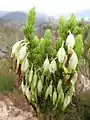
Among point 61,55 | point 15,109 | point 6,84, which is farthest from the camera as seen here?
point 6,84

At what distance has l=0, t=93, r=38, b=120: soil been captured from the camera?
13016 mm

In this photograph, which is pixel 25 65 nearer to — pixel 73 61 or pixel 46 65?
pixel 46 65

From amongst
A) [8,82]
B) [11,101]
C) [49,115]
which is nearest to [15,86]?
[8,82]

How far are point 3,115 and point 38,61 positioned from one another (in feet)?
19.8

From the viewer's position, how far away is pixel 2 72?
58.4ft

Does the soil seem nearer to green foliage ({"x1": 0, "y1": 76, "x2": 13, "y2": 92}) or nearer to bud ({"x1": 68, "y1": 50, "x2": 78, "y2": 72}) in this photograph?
green foliage ({"x1": 0, "y1": 76, "x2": 13, "y2": 92})

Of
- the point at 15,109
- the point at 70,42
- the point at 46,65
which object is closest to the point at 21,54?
the point at 46,65

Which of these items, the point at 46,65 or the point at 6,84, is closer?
the point at 46,65

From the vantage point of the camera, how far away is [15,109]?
532 inches

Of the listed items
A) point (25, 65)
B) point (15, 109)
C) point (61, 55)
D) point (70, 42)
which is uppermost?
point (70, 42)

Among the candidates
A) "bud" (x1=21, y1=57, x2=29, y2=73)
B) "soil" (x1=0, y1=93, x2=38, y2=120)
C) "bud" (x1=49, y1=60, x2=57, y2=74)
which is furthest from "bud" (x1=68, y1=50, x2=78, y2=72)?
"soil" (x1=0, y1=93, x2=38, y2=120)

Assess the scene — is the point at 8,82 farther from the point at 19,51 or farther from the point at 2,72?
the point at 19,51

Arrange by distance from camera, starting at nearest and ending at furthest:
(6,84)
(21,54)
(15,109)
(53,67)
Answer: (53,67), (21,54), (15,109), (6,84)

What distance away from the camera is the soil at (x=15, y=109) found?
512 inches
